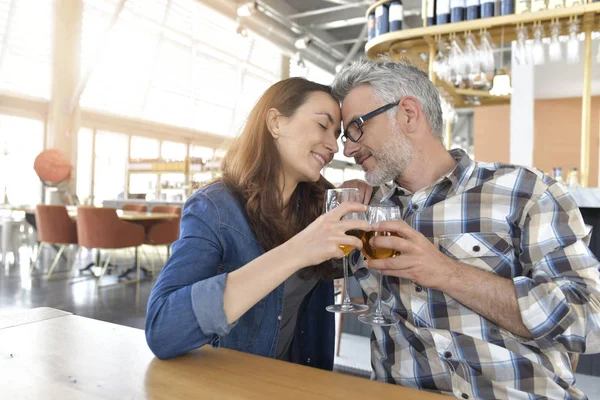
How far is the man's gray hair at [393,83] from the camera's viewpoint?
1.54 metres

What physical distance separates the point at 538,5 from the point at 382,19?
4.06ft

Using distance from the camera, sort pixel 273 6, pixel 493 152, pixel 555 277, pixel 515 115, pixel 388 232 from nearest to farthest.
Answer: pixel 388 232 < pixel 555 277 < pixel 515 115 < pixel 493 152 < pixel 273 6

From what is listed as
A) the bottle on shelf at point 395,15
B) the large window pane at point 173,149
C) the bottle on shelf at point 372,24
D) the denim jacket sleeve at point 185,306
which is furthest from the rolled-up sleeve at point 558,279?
the large window pane at point 173,149

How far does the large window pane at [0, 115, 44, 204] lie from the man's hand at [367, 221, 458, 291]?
36.1 ft

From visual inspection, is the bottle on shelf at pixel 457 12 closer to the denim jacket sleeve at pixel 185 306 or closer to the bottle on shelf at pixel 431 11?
the bottle on shelf at pixel 431 11

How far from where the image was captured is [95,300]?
15.5 ft

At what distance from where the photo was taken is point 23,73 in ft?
33.4

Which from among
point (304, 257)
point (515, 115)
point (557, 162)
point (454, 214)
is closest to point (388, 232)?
point (304, 257)

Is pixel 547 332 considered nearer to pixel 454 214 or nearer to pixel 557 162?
pixel 454 214

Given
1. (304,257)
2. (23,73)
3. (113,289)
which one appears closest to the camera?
(304,257)

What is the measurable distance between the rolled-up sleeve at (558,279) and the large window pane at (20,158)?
1113 centimetres

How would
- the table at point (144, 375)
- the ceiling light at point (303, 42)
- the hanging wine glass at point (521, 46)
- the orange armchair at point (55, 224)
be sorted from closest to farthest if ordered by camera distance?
the table at point (144, 375)
the hanging wine glass at point (521, 46)
the orange armchair at point (55, 224)
the ceiling light at point (303, 42)

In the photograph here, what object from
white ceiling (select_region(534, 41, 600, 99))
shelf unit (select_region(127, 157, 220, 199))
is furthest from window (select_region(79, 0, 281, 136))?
white ceiling (select_region(534, 41, 600, 99))

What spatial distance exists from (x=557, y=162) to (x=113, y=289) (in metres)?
7.89
